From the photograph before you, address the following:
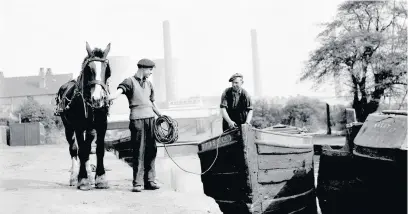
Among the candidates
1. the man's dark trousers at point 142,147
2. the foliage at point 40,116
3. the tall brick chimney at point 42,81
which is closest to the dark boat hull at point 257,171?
the man's dark trousers at point 142,147

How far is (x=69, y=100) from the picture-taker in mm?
6750

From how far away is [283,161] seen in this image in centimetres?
722

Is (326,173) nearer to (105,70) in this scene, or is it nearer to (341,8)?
(105,70)

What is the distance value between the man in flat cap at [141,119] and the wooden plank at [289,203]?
218 cm

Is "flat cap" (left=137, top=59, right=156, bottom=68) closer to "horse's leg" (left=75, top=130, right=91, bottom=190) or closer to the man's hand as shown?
"horse's leg" (left=75, top=130, right=91, bottom=190)

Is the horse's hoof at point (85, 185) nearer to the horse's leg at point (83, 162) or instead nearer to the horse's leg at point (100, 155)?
the horse's leg at point (83, 162)

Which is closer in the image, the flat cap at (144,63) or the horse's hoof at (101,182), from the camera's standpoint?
the flat cap at (144,63)

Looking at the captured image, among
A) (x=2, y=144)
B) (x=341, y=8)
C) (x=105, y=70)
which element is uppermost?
(x=341, y=8)

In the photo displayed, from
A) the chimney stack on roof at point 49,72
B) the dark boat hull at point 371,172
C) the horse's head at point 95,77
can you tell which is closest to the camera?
the horse's head at point 95,77

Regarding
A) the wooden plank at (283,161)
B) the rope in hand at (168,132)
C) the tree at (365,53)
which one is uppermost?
the tree at (365,53)

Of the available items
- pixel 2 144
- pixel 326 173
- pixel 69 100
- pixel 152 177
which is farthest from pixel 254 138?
pixel 2 144

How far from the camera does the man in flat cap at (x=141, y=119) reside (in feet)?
20.3

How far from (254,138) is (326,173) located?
236 cm

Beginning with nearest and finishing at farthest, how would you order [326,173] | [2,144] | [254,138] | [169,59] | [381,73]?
[254,138] → [326,173] → [2,144] → [381,73] → [169,59]
